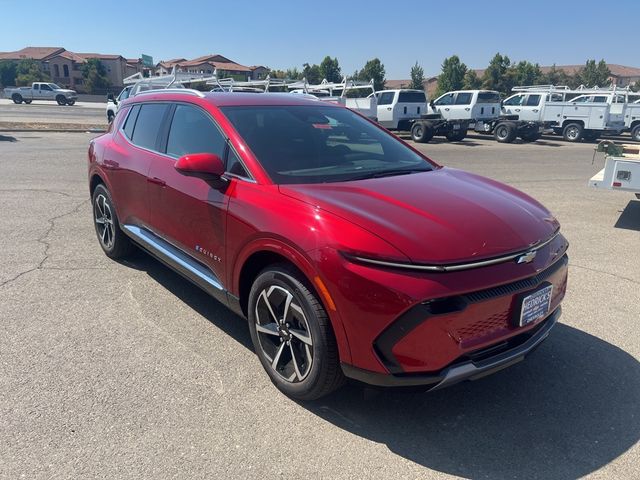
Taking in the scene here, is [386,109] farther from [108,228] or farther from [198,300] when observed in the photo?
[198,300]

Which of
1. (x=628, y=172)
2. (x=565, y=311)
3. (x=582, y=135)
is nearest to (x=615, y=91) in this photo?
(x=582, y=135)

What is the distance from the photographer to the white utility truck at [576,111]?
915 inches

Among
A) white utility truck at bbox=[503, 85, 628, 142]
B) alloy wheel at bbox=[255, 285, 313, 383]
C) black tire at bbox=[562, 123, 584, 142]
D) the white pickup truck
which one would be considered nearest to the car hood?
alloy wheel at bbox=[255, 285, 313, 383]

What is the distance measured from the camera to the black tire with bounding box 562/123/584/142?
78.6 feet

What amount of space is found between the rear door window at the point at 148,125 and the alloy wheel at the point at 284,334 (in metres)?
2.05

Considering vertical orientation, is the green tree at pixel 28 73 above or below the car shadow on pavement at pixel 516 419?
above

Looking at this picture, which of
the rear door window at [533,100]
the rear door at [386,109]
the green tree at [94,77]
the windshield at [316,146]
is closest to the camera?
the windshield at [316,146]

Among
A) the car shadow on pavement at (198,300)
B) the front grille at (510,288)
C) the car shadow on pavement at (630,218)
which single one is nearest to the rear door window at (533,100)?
the car shadow on pavement at (630,218)

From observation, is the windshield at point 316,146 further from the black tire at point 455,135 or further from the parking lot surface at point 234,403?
the black tire at point 455,135

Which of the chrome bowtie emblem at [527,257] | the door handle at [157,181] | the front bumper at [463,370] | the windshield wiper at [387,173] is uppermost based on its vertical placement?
the windshield wiper at [387,173]

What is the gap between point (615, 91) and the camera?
79.9ft

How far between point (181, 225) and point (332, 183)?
51.9 inches

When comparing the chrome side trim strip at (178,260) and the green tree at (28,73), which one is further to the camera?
the green tree at (28,73)

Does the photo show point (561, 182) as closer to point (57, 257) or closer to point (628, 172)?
point (628, 172)
